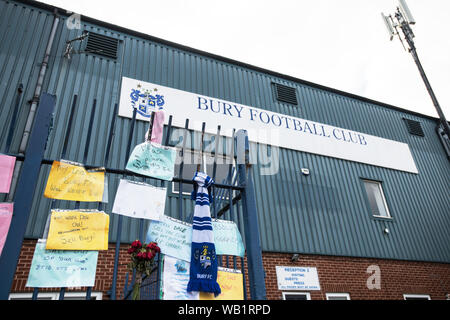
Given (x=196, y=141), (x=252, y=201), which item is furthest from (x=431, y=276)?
(x=252, y=201)

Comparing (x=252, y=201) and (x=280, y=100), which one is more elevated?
(x=280, y=100)

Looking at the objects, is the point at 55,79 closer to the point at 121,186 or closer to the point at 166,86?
the point at 166,86

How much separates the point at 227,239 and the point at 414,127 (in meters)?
14.0

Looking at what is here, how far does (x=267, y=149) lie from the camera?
10.1 meters

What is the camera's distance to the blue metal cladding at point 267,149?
7879 mm

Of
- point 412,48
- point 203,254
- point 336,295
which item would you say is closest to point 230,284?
point 203,254

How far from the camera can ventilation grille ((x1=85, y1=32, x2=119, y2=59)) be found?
9164 mm

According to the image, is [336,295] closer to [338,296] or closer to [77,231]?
[338,296]

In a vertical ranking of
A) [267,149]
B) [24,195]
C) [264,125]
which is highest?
[264,125]

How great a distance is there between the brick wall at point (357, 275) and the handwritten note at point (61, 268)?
14.2 ft

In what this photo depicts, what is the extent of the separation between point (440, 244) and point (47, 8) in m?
15.1

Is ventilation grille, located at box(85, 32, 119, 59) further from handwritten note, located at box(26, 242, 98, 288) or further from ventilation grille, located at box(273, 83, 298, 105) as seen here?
handwritten note, located at box(26, 242, 98, 288)

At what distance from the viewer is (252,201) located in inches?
141
